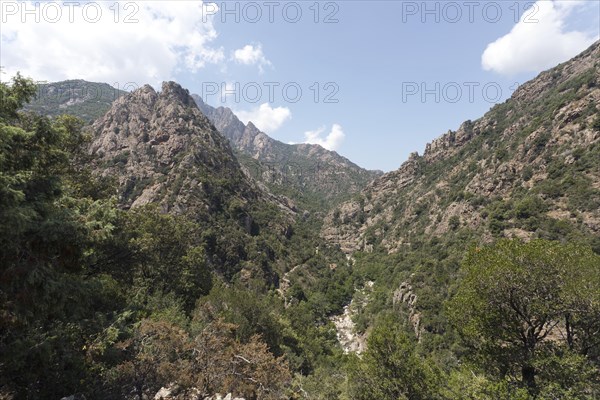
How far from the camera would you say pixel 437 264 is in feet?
234

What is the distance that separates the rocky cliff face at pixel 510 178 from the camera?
62.1 m

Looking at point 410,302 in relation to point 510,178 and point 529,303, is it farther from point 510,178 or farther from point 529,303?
point 529,303

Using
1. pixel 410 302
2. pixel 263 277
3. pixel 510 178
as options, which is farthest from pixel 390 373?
pixel 510 178

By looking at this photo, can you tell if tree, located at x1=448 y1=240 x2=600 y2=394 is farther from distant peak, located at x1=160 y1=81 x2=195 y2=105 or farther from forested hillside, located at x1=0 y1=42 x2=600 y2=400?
distant peak, located at x1=160 y1=81 x2=195 y2=105

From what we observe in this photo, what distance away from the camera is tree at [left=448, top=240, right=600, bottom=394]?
49.3 ft

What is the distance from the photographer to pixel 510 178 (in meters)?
84.9

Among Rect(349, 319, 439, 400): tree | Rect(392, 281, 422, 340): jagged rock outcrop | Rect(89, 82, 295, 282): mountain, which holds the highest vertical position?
Rect(89, 82, 295, 282): mountain

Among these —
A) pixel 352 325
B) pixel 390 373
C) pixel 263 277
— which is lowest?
pixel 352 325

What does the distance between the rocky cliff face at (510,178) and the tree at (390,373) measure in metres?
51.6

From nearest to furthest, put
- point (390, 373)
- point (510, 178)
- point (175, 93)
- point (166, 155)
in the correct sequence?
1. point (390, 373)
2. point (510, 178)
3. point (166, 155)
4. point (175, 93)

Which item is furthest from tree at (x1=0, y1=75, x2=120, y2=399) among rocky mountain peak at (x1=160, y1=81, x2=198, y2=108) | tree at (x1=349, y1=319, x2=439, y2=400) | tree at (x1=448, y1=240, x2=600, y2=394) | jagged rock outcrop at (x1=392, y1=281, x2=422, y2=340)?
rocky mountain peak at (x1=160, y1=81, x2=198, y2=108)

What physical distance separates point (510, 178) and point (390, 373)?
279 feet

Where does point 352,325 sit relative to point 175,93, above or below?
below

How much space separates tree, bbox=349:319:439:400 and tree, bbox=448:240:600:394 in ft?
10.6
